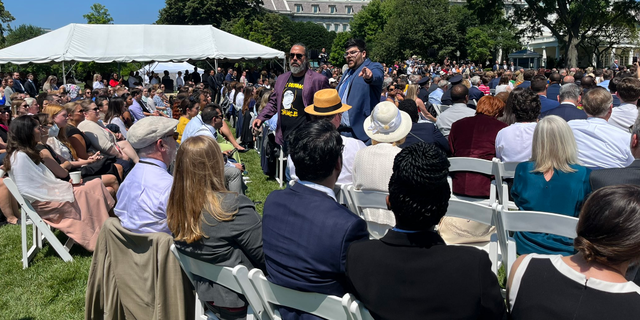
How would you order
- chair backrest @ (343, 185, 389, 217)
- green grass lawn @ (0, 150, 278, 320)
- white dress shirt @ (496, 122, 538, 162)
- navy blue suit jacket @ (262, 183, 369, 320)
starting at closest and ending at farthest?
1. navy blue suit jacket @ (262, 183, 369, 320)
2. chair backrest @ (343, 185, 389, 217)
3. green grass lawn @ (0, 150, 278, 320)
4. white dress shirt @ (496, 122, 538, 162)

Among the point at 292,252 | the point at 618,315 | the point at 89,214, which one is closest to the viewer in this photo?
the point at 618,315

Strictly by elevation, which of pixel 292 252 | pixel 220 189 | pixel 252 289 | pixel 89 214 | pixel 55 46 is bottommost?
pixel 89 214

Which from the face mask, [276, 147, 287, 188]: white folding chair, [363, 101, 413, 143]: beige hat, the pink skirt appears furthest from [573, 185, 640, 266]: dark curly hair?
the face mask

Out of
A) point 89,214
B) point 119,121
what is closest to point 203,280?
point 89,214

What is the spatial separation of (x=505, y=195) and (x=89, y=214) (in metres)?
4.40

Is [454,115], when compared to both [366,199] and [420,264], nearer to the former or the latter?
[366,199]

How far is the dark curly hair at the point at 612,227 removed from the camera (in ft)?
6.01

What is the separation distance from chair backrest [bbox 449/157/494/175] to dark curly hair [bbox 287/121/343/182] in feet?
8.10

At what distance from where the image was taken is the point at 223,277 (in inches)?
106

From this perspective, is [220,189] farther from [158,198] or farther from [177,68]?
[177,68]

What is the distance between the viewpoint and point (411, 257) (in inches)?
78.7

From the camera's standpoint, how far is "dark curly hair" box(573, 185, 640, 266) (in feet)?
6.01

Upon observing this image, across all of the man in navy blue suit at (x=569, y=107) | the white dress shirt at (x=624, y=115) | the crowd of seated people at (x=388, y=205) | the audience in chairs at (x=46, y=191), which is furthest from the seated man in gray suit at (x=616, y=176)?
the audience in chairs at (x=46, y=191)

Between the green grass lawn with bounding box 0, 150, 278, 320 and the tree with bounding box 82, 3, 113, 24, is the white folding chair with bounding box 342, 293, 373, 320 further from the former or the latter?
the tree with bounding box 82, 3, 113, 24
